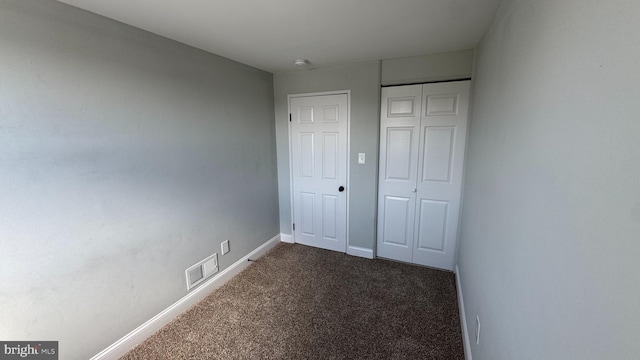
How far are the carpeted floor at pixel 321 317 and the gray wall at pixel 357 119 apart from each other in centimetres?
55

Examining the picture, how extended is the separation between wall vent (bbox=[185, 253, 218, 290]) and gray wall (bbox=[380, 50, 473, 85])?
2.56 meters

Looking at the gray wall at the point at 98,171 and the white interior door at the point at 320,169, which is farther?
the white interior door at the point at 320,169

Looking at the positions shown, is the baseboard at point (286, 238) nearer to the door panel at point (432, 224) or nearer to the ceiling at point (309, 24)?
the door panel at point (432, 224)

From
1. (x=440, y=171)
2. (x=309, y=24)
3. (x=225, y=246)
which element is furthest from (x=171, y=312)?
(x=440, y=171)

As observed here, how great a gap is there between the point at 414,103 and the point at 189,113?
7.17ft

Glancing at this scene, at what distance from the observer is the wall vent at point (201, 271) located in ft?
7.42

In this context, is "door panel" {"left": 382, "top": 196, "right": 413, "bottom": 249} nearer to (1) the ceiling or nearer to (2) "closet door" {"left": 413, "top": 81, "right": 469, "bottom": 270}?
(2) "closet door" {"left": 413, "top": 81, "right": 469, "bottom": 270}

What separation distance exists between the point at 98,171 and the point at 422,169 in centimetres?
276

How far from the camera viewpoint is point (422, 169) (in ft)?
8.98

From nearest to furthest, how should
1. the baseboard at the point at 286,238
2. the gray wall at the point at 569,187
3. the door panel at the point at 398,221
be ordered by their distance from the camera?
the gray wall at the point at 569,187 < the door panel at the point at 398,221 < the baseboard at the point at 286,238

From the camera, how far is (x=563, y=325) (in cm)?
58

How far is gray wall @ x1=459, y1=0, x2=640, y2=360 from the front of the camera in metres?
0.42

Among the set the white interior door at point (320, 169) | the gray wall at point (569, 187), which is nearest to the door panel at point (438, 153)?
the white interior door at point (320, 169)

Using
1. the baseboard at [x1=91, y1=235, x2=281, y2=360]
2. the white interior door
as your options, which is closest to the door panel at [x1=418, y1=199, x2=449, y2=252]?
the white interior door
